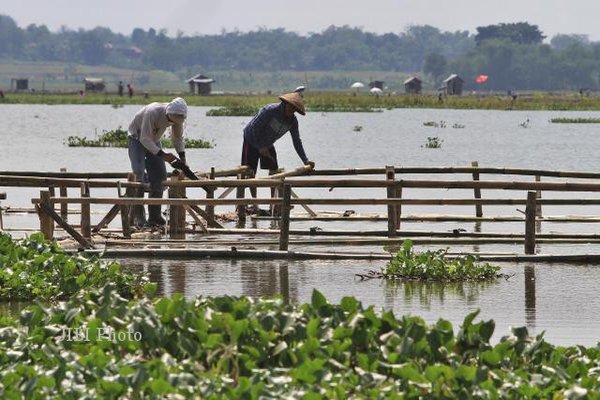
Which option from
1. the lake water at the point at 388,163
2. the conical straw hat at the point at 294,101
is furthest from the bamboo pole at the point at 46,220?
the conical straw hat at the point at 294,101

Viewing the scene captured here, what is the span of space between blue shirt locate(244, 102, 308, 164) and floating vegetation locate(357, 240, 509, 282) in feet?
14.1

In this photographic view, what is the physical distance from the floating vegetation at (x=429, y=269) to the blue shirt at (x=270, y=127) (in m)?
4.30

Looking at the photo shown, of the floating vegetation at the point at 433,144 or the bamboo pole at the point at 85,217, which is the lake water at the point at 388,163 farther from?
the bamboo pole at the point at 85,217

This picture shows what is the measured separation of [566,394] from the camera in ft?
27.7

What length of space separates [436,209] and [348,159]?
2271 centimetres

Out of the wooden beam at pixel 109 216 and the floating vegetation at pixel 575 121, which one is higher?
the floating vegetation at pixel 575 121

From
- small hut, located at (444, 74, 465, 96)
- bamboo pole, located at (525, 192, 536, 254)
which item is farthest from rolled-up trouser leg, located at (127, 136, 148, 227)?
small hut, located at (444, 74, 465, 96)

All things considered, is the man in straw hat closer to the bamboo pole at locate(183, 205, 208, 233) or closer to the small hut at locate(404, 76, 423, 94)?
the bamboo pole at locate(183, 205, 208, 233)

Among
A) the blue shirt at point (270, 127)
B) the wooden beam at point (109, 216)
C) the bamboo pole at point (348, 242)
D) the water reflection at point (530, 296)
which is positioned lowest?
the water reflection at point (530, 296)

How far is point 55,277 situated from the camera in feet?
43.6

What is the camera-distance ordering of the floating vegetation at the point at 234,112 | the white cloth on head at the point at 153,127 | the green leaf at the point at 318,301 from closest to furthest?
1. the green leaf at the point at 318,301
2. the white cloth on head at the point at 153,127
3. the floating vegetation at the point at 234,112

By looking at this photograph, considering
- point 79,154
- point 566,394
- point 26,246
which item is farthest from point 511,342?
point 79,154

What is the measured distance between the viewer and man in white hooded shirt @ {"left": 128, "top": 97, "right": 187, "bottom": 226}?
1706cm

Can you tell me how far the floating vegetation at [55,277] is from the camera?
1306 cm
